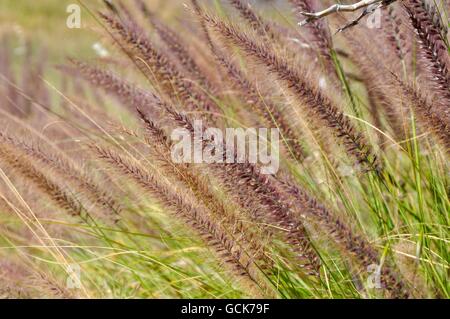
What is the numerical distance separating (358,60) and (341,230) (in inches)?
32.2

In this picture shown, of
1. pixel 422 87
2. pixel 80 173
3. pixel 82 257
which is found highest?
pixel 422 87

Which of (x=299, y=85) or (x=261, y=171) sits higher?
(x=299, y=85)

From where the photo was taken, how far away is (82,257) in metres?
3.05

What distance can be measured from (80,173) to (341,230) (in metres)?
0.78

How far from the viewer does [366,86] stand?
8.44 feet

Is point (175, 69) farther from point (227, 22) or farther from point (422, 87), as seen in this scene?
point (422, 87)

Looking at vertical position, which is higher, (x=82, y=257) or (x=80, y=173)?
(x=80, y=173)

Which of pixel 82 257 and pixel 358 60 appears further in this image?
pixel 82 257

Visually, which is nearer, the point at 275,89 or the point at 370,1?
the point at 370,1

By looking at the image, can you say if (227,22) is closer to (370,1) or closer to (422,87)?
(370,1)
